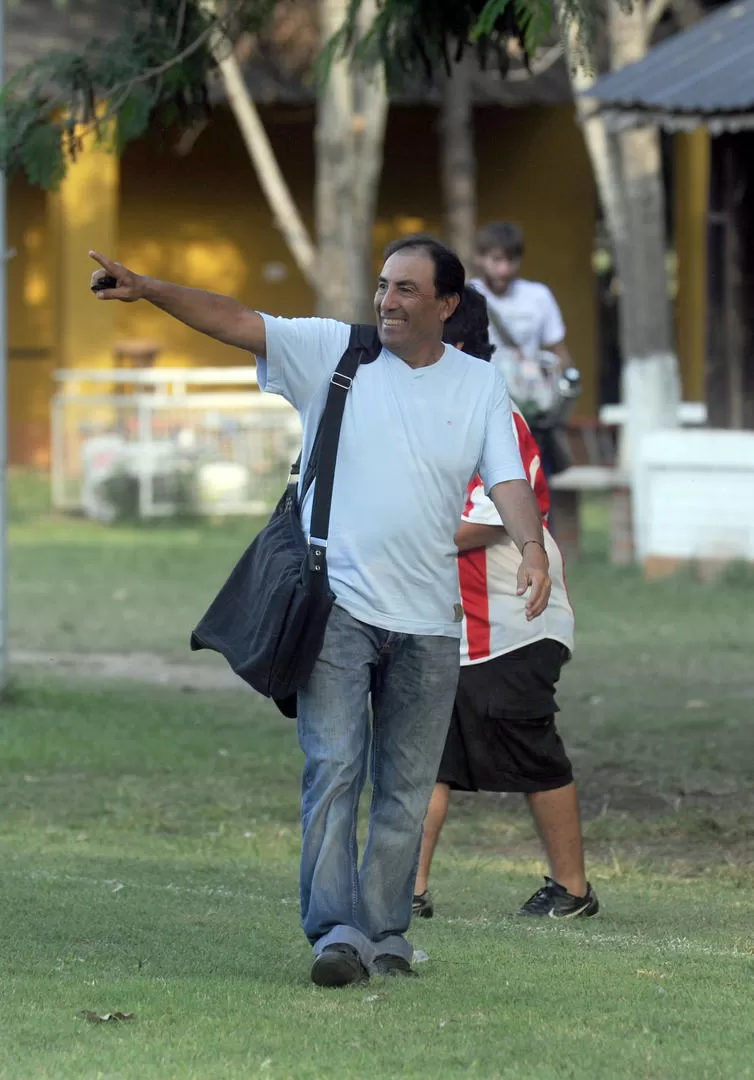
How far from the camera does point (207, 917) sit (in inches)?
232

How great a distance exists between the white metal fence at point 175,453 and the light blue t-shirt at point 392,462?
14.7 m

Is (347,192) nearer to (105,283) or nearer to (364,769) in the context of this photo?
(364,769)

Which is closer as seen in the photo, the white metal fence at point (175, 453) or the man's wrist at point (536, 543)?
the man's wrist at point (536, 543)

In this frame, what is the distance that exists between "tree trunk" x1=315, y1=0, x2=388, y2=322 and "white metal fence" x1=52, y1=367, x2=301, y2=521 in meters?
1.29

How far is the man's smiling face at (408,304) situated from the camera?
4945 mm

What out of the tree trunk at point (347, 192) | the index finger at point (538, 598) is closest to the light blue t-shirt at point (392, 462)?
the index finger at point (538, 598)

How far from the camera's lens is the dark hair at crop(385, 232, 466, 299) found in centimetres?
503

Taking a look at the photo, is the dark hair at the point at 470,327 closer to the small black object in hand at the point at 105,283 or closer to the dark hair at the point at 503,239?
the small black object in hand at the point at 105,283

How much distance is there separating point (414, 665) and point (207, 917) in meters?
1.28

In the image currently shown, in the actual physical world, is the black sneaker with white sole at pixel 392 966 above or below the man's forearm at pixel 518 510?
below

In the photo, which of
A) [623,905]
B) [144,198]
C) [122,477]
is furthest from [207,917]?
[144,198]

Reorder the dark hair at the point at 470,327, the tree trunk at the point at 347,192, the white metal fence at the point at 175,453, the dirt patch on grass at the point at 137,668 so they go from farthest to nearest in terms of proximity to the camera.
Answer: the white metal fence at the point at 175,453 < the tree trunk at the point at 347,192 < the dirt patch on grass at the point at 137,668 < the dark hair at the point at 470,327

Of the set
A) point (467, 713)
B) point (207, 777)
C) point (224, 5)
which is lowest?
point (207, 777)

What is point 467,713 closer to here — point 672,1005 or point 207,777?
point 672,1005
